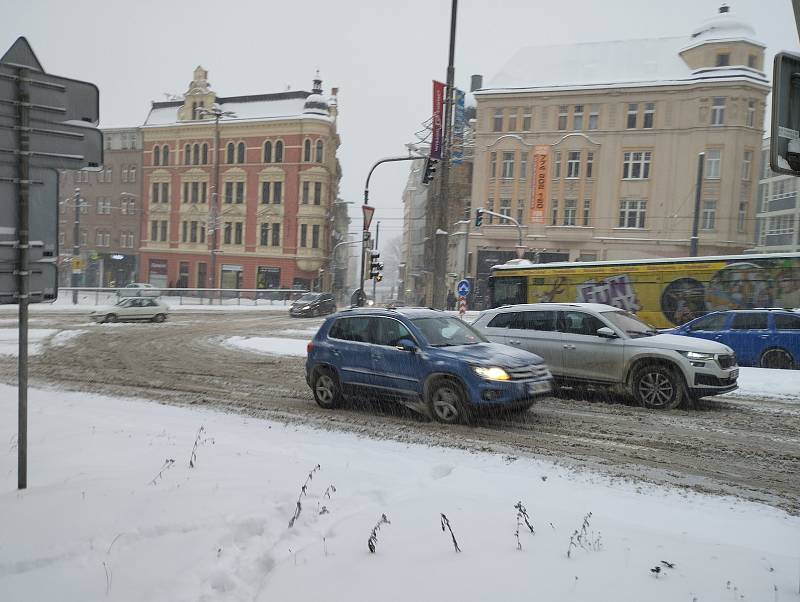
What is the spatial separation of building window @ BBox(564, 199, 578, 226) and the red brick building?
70.6 feet

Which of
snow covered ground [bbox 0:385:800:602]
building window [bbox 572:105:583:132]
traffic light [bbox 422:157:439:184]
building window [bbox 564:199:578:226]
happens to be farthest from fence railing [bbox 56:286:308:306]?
snow covered ground [bbox 0:385:800:602]

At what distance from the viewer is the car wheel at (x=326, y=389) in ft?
32.0

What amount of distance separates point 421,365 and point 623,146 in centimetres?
4213

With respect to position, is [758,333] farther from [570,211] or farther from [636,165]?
[636,165]

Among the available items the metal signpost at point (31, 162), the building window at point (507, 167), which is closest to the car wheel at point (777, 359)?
the metal signpost at point (31, 162)

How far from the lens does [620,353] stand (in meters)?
10.2

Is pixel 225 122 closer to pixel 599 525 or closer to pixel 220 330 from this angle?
pixel 220 330

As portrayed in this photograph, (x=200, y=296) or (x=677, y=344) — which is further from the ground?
(x=677, y=344)

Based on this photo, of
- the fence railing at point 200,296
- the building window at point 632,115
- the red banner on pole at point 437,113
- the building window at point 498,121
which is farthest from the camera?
the building window at point 498,121

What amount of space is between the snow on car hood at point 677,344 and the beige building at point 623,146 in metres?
36.7

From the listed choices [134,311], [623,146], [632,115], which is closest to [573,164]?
[623,146]

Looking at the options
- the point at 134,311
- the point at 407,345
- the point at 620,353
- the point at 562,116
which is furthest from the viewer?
the point at 562,116

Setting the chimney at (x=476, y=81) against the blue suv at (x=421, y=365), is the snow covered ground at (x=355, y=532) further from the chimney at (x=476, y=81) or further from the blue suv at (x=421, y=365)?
the chimney at (x=476, y=81)

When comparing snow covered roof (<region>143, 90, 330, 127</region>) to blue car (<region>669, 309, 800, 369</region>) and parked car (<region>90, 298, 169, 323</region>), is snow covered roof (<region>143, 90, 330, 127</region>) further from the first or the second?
blue car (<region>669, 309, 800, 369</region>)
